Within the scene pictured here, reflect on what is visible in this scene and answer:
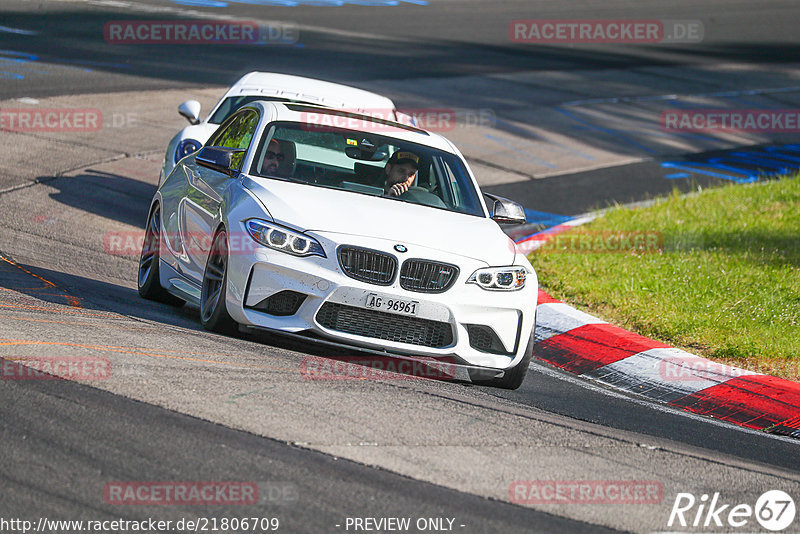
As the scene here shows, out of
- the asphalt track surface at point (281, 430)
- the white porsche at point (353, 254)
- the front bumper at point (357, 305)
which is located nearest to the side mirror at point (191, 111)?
the asphalt track surface at point (281, 430)

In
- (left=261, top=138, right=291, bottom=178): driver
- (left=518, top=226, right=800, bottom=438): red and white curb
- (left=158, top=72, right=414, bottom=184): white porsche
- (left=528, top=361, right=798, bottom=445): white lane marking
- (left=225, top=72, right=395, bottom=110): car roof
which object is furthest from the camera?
(left=225, top=72, right=395, bottom=110): car roof

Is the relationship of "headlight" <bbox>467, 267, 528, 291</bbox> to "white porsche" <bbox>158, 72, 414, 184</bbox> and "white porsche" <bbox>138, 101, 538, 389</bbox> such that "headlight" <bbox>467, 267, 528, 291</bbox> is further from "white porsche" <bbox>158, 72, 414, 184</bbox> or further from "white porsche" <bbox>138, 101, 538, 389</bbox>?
"white porsche" <bbox>158, 72, 414, 184</bbox>

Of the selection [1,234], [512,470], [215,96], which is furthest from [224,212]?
[215,96]

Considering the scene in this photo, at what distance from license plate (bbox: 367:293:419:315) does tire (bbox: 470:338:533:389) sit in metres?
0.71

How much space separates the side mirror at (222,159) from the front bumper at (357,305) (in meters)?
1.06

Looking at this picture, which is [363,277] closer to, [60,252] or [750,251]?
[60,252]

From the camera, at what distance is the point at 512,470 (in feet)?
17.0

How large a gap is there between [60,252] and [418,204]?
374 centimetres

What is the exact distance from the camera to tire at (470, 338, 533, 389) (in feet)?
23.3

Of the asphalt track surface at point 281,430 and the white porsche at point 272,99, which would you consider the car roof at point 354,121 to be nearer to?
the asphalt track surface at point 281,430

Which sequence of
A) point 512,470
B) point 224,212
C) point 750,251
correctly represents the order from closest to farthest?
1. point 512,470
2. point 224,212
3. point 750,251

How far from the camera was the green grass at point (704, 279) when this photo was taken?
8.81 metres

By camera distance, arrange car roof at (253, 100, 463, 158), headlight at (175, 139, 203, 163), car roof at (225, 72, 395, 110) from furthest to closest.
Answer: car roof at (225, 72, 395, 110) → headlight at (175, 139, 203, 163) → car roof at (253, 100, 463, 158)

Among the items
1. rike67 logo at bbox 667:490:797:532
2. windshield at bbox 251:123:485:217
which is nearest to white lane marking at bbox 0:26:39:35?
windshield at bbox 251:123:485:217
